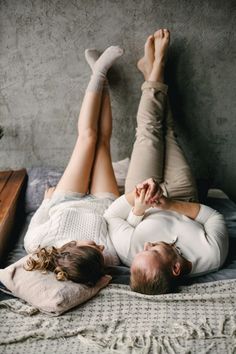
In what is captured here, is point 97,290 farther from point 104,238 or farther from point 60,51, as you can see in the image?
point 60,51

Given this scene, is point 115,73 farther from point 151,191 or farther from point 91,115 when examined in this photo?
point 151,191

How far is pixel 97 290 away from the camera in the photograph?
1.67 m

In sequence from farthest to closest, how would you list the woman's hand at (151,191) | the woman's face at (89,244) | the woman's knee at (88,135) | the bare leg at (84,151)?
Result: 1. the woman's knee at (88,135)
2. the bare leg at (84,151)
3. the woman's hand at (151,191)
4. the woman's face at (89,244)

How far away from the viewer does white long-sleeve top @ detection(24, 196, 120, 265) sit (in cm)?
191

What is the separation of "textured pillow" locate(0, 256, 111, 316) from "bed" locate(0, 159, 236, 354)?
0.03 metres

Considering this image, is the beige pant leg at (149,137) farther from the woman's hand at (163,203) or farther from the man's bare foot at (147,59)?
the woman's hand at (163,203)

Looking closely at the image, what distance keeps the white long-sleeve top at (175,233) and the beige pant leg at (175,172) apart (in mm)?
242

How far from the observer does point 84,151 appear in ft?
7.54

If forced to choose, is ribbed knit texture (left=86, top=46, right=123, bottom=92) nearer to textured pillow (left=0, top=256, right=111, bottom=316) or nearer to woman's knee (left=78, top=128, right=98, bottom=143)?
woman's knee (left=78, top=128, right=98, bottom=143)

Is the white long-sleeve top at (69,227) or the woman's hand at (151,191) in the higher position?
the woman's hand at (151,191)

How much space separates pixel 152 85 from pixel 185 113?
0.34 meters

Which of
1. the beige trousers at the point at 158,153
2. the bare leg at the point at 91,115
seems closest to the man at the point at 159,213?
the beige trousers at the point at 158,153

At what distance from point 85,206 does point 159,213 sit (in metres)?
0.37

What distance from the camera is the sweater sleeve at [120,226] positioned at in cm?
188
